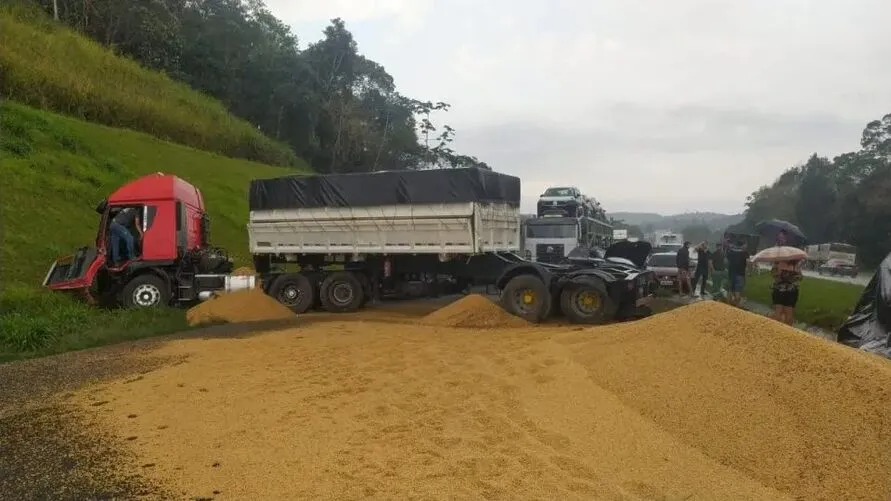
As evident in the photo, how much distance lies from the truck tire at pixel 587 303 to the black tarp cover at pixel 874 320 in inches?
157

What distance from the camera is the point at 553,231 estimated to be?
23.2 metres

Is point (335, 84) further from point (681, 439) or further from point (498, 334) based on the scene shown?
point (681, 439)

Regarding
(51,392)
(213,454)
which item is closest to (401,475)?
(213,454)

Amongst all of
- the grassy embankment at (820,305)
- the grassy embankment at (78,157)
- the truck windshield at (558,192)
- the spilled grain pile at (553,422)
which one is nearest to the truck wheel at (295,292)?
the grassy embankment at (78,157)

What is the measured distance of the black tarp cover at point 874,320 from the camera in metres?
7.93

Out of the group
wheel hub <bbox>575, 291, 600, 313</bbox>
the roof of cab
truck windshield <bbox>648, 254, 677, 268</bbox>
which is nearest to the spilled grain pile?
wheel hub <bbox>575, 291, 600, 313</bbox>

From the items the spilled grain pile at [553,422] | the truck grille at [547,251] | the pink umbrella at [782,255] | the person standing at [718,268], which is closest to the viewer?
the spilled grain pile at [553,422]

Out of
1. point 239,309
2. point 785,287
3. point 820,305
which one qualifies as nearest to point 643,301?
point 785,287

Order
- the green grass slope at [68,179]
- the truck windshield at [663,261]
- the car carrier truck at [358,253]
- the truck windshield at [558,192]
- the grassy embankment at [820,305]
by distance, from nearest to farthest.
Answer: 1. the car carrier truck at [358,253]
2. the grassy embankment at [820,305]
3. the green grass slope at [68,179]
4. the truck windshield at [663,261]
5. the truck windshield at [558,192]

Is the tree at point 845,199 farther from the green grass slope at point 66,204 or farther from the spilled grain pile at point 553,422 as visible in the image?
the spilled grain pile at point 553,422

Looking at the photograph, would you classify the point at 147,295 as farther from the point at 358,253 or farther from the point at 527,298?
the point at 527,298

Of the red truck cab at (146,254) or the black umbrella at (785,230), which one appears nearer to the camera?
the red truck cab at (146,254)

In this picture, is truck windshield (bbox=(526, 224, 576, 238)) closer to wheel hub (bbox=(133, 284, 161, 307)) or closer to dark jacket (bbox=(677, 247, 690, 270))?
dark jacket (bbox=(677, 247, 690, 270))

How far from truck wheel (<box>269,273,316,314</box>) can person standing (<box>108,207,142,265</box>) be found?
3.05m
